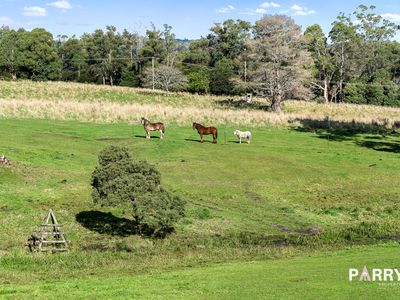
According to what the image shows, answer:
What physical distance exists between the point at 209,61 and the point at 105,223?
101m

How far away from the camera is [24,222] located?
2445cm

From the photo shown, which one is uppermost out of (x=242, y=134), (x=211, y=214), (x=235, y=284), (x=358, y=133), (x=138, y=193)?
(x=242, y=134)

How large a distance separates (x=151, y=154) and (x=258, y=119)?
86.5 ft

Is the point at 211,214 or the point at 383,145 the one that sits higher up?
the point at 383,145

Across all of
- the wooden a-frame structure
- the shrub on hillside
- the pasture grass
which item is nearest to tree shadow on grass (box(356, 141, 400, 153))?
the shrub on hillside

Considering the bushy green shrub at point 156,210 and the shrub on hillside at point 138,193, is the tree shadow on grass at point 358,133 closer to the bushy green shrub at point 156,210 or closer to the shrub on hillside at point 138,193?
the shrub on hillside at point 138,193

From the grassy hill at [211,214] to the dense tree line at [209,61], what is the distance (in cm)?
4384

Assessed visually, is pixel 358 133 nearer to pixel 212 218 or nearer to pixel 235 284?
pixel 212 218

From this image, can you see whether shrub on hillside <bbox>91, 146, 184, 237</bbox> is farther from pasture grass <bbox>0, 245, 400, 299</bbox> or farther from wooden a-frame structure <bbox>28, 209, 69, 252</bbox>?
pasture grass <bbox>0, 245, 400, 299</bbox>

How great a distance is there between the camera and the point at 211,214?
89.8 ft

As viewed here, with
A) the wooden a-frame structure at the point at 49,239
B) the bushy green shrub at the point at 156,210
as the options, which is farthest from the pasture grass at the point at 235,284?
the bushy green shrub at the point at 156,210

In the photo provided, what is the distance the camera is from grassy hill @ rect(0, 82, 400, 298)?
16156mm

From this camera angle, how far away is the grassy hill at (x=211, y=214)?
16.2m

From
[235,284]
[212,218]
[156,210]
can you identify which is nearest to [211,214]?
[212,218]
